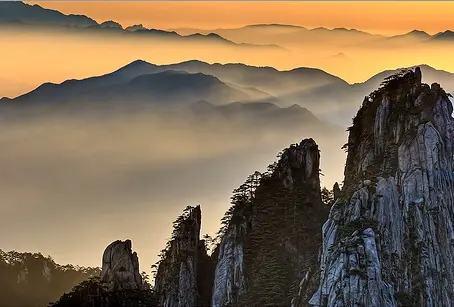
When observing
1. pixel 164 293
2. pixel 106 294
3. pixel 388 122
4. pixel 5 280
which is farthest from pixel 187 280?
pixel 5 280

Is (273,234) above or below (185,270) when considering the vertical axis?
above

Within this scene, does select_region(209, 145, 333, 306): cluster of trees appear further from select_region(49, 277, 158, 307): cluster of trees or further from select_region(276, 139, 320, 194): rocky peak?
select_region(49, 277, 158, 307): cluster of trees

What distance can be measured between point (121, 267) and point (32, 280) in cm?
5950

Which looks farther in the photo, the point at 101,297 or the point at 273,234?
the point at 273,234

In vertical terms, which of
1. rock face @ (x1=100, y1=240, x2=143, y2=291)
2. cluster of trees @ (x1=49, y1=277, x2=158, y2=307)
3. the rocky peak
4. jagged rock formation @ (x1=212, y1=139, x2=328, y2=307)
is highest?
the rocky peak

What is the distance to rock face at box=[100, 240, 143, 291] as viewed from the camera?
Result: 9162cm

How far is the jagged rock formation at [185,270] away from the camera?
98562 millimetres

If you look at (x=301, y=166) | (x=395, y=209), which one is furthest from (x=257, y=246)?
(x=395, y=209)

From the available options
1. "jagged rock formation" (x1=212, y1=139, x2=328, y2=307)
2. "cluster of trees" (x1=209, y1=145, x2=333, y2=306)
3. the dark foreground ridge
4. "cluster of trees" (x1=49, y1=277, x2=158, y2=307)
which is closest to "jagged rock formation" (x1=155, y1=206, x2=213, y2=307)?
the dark foreground ridge

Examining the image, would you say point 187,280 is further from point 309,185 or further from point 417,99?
point 417,99

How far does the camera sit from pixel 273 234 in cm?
10044

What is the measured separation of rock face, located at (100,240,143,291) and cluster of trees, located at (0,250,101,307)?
44.7 meters

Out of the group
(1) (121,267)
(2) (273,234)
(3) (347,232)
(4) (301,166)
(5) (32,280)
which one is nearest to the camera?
(3) (347,232)

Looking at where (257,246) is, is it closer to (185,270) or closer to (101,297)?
(185,270)
